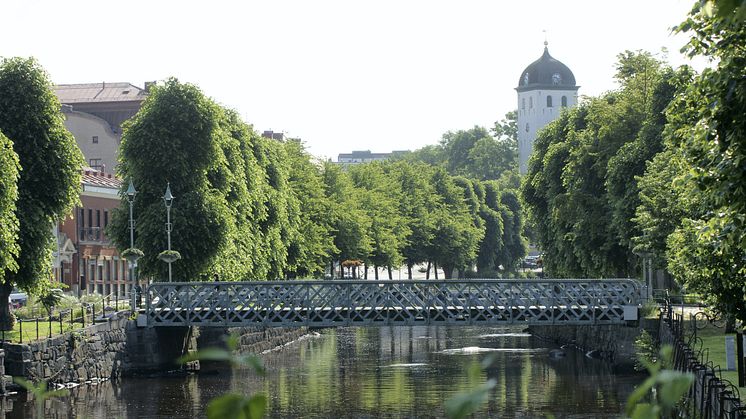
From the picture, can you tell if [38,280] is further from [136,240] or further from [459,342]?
[459,342]

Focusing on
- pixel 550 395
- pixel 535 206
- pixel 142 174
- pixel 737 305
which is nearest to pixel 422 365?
pixel 550 395

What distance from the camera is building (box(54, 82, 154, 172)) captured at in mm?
100438

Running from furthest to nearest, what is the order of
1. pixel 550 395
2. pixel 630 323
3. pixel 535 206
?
1. pixel 535 206
2. pixel 630 323
3. pixel 550 395

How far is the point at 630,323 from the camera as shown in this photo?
48.8 meters

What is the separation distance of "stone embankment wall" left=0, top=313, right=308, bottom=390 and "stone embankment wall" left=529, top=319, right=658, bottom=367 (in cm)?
1559

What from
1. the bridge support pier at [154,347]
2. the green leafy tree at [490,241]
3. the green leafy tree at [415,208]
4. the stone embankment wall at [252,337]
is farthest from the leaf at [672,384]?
the green leafy tree at [490,241]

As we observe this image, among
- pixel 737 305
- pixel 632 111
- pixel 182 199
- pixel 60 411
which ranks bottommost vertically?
pixel 60 411

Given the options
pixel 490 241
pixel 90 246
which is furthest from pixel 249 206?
pixel 490 241

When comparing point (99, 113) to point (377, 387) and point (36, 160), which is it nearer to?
point (36, 160)

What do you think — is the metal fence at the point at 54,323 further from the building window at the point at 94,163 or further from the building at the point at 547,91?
the building at the point at 547,91

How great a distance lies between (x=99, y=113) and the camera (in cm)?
10750

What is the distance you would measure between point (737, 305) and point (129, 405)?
19272mm

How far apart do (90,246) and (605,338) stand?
33.7 meters

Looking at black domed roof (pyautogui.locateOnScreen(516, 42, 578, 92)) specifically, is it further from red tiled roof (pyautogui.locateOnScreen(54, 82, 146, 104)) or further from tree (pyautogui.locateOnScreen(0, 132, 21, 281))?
tree (pyautogui.locateOnScreen(0, 132, 21, 281))
